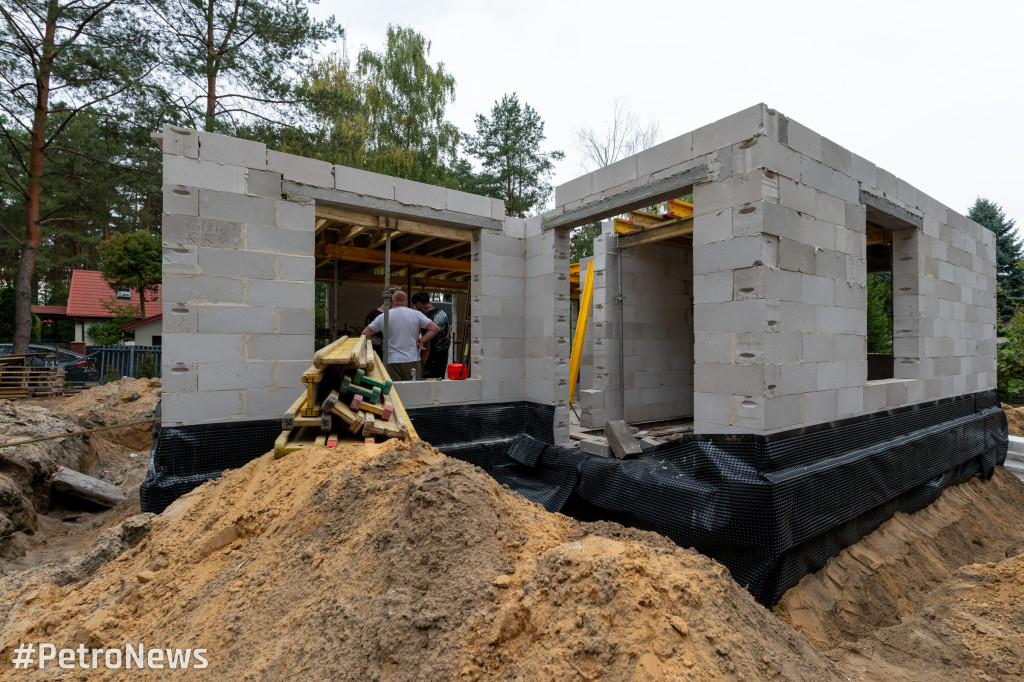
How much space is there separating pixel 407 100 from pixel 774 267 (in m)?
19.1

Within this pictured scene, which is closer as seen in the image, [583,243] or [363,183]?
[363,183]

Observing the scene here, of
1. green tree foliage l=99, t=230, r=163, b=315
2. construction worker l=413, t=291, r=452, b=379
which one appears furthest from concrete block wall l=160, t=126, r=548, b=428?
green tree foliage l=99, t=230, r=163, b=315

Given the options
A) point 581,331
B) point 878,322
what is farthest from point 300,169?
point 878,322

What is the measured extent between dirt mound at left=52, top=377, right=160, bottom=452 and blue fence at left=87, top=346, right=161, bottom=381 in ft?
12.2

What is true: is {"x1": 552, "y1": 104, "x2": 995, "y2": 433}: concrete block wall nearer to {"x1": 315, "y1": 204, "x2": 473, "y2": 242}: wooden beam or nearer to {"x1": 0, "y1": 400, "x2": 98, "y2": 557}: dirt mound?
{"x1": 315, "y1": 204, "x2": 473, "y2": 242}: wooden beam

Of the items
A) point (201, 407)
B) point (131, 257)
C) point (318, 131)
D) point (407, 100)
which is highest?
point (407, 100)

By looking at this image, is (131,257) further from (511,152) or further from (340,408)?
(340,408)

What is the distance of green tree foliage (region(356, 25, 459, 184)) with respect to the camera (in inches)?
765

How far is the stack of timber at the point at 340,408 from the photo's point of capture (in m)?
4.07

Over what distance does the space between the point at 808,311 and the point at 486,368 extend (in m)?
3.46

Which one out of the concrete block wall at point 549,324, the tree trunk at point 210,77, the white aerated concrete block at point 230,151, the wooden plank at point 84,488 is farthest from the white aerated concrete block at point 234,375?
the tree trunk at point 210,77

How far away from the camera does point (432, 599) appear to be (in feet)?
7.60

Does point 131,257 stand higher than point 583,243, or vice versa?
point 583,243

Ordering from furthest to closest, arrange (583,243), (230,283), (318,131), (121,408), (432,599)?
(583,243) → (318,131) → (121,408) → (230,283) → (432,599)
